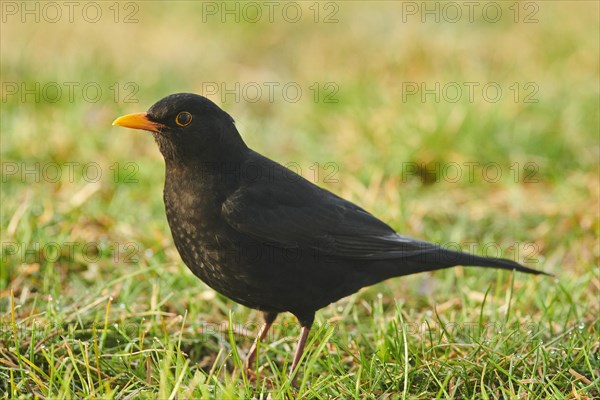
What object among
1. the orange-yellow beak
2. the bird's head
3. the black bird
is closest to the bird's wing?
the black bird

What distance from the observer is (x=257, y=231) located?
12.9 ft

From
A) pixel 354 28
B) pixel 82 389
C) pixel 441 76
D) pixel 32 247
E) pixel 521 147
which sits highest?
pixel 354 28

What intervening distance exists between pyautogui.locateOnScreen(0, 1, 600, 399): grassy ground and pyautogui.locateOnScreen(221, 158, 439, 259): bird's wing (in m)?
0.36

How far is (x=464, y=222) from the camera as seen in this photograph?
6.14 metres

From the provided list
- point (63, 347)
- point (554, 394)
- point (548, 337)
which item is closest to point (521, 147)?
point (548, 337)

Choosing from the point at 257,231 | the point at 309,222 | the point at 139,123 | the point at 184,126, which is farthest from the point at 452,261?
the point at 139,123

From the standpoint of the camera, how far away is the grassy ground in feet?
12.5

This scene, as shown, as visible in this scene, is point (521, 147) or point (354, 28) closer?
point (521, 147)

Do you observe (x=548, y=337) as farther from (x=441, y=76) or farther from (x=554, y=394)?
(x=441, y=76)

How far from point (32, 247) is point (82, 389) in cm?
169

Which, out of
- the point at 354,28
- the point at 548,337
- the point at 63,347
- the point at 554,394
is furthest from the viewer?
the point at 354,28

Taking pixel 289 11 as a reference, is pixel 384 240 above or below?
below

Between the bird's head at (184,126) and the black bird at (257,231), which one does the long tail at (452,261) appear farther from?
the bird's head at (184,126)

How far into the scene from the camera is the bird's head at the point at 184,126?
402cm
